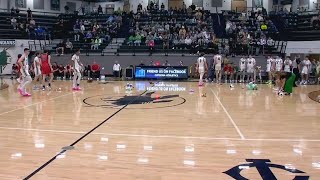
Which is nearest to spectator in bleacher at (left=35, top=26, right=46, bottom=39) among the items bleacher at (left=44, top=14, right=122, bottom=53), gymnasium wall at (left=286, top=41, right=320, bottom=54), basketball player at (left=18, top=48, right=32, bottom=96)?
bleacher at (left=44, top=14, right=122, bottom=53)

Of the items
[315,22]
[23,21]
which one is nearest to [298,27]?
[315,22]

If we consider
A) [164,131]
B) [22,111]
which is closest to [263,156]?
[164,131]

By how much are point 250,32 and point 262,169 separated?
23.6 metres

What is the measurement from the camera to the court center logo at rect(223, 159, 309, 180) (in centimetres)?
451

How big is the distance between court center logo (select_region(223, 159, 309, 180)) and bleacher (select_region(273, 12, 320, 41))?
21.7m

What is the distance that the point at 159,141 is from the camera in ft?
21.1

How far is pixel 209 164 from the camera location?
5.08 metres

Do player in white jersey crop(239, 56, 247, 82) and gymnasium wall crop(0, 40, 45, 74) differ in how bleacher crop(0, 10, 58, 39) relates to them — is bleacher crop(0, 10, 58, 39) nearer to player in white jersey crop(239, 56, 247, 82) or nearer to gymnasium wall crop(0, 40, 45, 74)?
gymnasium wall crop(0, 40, 45, 74)

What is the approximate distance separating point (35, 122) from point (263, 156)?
5364 mm

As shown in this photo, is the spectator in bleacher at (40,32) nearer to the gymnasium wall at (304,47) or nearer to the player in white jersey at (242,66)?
the player in white jersey at (242,66)

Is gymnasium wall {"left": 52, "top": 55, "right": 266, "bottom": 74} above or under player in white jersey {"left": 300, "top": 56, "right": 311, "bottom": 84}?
above

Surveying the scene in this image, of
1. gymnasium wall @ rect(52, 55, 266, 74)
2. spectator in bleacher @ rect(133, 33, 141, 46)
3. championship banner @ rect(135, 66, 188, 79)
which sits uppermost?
spectator in bleacher @ rect(133, 33, 141, 46)

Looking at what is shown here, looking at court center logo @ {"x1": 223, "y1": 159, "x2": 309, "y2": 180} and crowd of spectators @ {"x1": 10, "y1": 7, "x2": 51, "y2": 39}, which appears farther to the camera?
crowd of spectators @ {"x1": 10, "y1": 7, "x2": 51, "y2": 39}

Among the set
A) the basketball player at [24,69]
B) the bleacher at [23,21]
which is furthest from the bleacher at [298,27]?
the bleacher at [23,21]
